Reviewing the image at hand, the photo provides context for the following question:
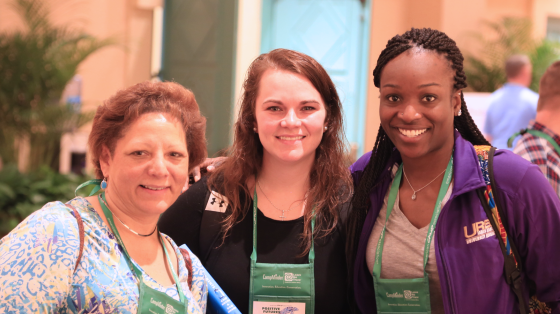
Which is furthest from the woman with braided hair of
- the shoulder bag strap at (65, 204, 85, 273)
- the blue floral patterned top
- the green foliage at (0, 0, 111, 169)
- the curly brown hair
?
the green foliage at (0, 0, 111, 169)

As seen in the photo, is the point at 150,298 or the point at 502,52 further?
the point at 502,52

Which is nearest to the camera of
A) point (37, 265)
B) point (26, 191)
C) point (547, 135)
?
point (37, 265)

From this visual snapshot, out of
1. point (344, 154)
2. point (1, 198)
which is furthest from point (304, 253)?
point (1, 198)

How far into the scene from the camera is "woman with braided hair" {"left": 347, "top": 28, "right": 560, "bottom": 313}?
1.86m

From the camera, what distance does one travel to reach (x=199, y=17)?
22.4 ft

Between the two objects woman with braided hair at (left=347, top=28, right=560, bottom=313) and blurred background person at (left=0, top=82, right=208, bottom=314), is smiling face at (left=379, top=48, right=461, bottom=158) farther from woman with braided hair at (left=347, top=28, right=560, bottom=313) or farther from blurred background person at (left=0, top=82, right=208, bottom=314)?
blurred background person at (left=0, top=82, right=208, bottom=314)

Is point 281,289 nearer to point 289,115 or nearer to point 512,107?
point 289,115

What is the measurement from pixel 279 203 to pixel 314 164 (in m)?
0.28

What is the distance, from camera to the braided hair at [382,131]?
206cm

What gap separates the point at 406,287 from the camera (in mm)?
2008

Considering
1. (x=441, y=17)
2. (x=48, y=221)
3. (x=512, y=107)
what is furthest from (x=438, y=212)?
(x=441, y=17)

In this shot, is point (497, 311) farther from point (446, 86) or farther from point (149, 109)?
point (149, 109)

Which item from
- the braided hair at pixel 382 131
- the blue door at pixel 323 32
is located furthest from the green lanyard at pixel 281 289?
the blue door at pixel 323 32

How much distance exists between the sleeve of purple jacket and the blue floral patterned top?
1.30 metres
